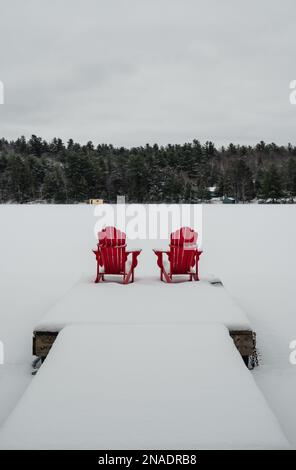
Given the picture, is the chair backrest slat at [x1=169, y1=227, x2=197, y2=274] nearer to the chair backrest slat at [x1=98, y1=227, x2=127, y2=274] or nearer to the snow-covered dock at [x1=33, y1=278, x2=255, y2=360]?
the snow-covered dock at [x1=33, y1=278, x2=255, y2=360]

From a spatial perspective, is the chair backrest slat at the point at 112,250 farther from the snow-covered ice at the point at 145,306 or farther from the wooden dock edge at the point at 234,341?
the wooden dock edge at the point at 234,341

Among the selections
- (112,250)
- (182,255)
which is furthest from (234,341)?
(112,250)

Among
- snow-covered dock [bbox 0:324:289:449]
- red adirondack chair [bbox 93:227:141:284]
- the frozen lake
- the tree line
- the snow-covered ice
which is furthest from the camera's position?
the tree line

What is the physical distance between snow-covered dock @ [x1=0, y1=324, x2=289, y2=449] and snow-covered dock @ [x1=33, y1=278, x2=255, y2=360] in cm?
33

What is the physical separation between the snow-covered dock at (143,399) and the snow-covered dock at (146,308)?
0.33 m

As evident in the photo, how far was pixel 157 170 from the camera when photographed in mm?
76000

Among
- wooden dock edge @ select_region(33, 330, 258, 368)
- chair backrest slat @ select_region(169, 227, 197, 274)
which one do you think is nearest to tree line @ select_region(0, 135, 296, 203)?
chair backrest slat @ select_region(169, 227, 197, 274)

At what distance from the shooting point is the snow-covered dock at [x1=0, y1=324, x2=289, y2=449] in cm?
205

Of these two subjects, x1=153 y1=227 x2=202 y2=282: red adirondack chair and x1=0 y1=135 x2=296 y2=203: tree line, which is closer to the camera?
x1=153 y1=227 x2=202 y2=282: red adirondack chair

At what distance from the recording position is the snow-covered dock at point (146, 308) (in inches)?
138

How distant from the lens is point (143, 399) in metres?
2.40

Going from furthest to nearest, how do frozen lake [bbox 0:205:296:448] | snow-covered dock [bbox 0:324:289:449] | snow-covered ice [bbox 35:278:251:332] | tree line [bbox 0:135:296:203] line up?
tree line [bbox 0:135:296:203], snow-covered ice [bbox 35:278:251:332], frozen lake [bbox 0:205:296:448], snow-covered dock [bbox 0:324:289:449]
